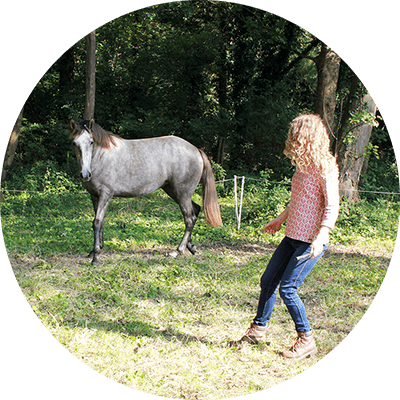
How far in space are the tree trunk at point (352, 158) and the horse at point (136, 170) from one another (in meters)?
3.29

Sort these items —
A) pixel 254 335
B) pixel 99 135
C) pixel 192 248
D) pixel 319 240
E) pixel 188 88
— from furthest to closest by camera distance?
pixel 188 88
pixel 192 248
pixel 99 135
pixel 254 335
pixel 319 240

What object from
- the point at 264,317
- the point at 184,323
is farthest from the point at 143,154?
the point at 264,317

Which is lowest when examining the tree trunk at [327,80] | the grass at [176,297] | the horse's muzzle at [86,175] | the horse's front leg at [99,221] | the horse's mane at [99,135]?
the grass at [176,297]

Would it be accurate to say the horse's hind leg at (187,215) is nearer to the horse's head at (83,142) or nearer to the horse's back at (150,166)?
the horse's back at (150,166)

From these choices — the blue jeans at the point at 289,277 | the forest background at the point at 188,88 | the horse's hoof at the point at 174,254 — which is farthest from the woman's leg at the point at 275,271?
the forest background at the point at 188,88

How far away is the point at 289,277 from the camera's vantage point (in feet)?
8.85

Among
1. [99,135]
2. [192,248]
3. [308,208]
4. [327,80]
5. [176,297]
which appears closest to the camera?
[308,208]

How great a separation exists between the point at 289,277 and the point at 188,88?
11142 mm

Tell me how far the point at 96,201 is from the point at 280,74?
9.27 meters

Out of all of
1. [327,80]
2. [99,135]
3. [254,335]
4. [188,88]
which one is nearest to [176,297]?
[254,335]

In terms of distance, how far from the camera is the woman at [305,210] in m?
2.53

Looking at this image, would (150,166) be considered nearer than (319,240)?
No

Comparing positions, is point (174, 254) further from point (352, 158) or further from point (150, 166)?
point (352, 158)

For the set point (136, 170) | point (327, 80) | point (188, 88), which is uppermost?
point (188, 88)
